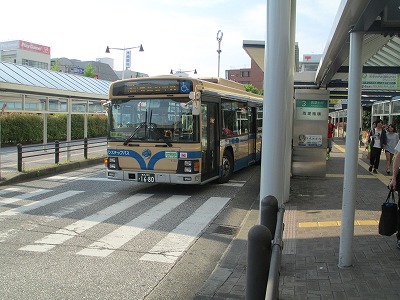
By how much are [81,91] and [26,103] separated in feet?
12.8

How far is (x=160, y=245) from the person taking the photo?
254 inches

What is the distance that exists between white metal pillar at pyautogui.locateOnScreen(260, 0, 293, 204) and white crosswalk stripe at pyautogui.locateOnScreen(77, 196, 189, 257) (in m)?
2.70

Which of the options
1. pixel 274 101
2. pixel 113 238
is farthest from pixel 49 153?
pixel 274 101

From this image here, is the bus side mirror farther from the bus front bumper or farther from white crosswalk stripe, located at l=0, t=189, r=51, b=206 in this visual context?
white crosswalk stripe, located at l=0, t=189, r=51, b=206

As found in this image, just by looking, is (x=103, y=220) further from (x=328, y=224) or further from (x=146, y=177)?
(x=328, y=224)

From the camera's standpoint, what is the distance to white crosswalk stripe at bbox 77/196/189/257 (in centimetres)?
615

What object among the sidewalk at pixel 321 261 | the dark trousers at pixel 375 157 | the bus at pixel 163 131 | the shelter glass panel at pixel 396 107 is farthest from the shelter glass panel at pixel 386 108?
the sidewalk at pixel 321 261

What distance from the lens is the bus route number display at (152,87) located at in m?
10.1

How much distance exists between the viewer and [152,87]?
10.4 m

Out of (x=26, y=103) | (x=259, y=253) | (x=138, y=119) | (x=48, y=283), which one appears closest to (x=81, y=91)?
(x=26, y=103)

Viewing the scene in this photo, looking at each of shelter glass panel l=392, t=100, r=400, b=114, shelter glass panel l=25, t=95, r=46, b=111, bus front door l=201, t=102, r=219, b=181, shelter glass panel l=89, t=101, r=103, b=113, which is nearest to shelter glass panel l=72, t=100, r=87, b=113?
shelter glass panel l=89, t=101, r=103, b=113

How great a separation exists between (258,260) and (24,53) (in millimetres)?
99725

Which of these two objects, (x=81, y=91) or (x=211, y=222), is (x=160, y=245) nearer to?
(x=211, y=222)

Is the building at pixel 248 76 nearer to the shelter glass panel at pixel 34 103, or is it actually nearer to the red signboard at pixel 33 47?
the red signboard at pixel 33 47
